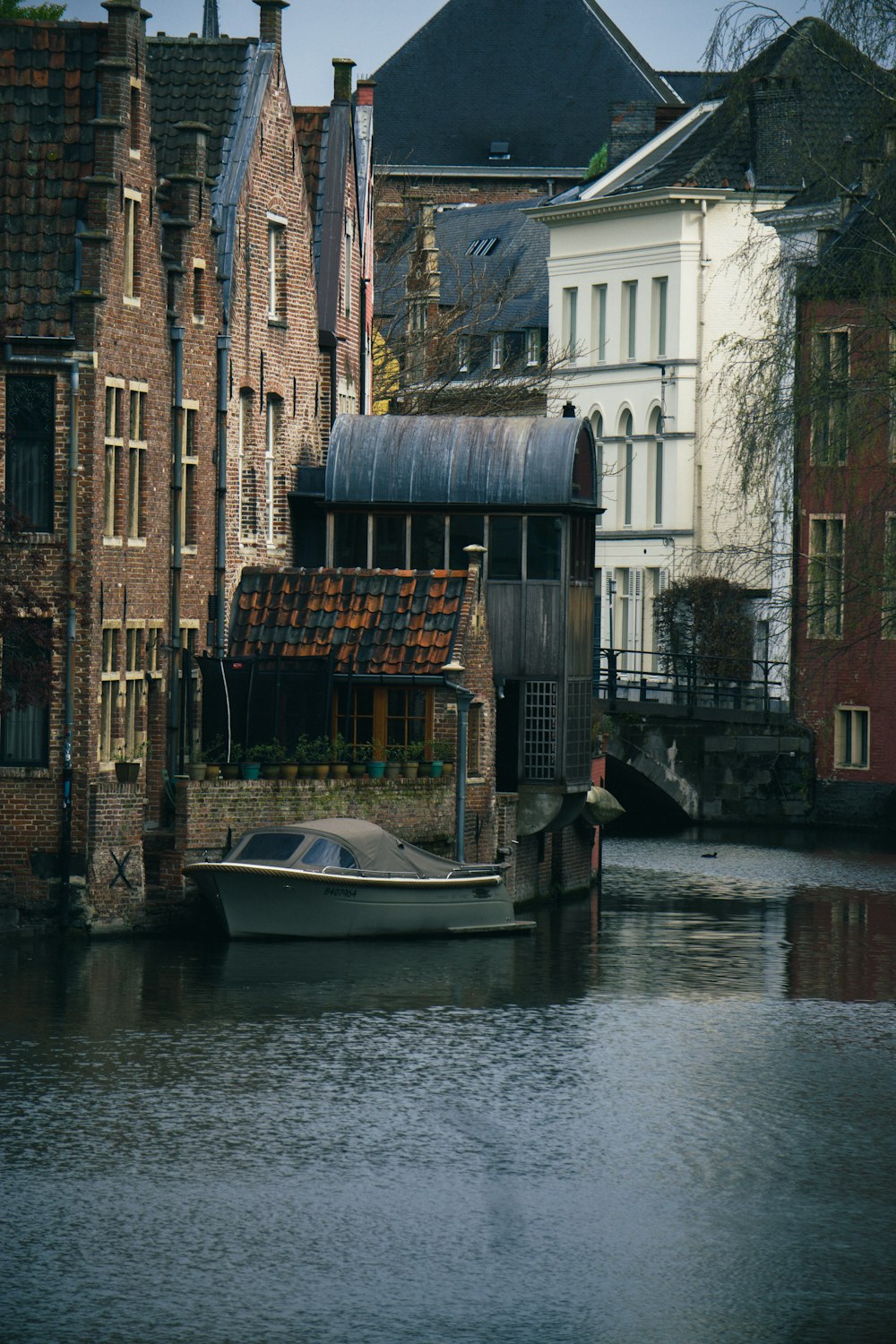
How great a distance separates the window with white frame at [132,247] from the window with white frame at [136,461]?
1.30 metres

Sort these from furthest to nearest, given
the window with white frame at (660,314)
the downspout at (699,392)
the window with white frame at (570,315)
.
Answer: the window with white frame at (570,315) → the window with white frame at (660,314) → the downspout at (699,392)

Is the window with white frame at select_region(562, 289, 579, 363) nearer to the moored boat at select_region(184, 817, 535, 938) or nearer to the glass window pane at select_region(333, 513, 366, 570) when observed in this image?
the glass window pane at select_region(333, 513, 366, 570)

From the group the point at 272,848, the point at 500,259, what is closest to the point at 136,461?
the point at 272,848

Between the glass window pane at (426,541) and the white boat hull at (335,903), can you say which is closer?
the white boat hull at (335,903)

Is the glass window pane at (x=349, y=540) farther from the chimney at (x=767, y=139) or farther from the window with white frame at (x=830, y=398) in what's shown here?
the chimney at (x=767, y=139)

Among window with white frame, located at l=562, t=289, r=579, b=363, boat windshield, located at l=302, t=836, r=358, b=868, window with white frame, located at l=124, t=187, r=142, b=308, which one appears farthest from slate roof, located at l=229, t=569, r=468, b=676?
window with white frame, located at l=562, t=289, r=579, b=363

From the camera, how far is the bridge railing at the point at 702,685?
60438 mm

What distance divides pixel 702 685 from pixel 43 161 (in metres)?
30.1

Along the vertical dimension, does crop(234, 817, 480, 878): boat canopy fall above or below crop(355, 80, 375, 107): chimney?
below

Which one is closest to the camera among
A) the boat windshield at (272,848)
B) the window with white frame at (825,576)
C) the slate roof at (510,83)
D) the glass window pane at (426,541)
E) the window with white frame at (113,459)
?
the boat windshield at (272,848)

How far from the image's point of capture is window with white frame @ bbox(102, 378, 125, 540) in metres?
38.0

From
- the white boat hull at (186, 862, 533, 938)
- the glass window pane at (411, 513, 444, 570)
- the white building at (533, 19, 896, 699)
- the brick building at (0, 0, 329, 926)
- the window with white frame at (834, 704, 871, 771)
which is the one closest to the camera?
the white boat hull at (186, 862, 533, 938)

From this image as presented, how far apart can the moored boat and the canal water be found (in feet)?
1.64

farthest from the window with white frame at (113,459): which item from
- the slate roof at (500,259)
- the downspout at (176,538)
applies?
the slate roof at (500,259)
